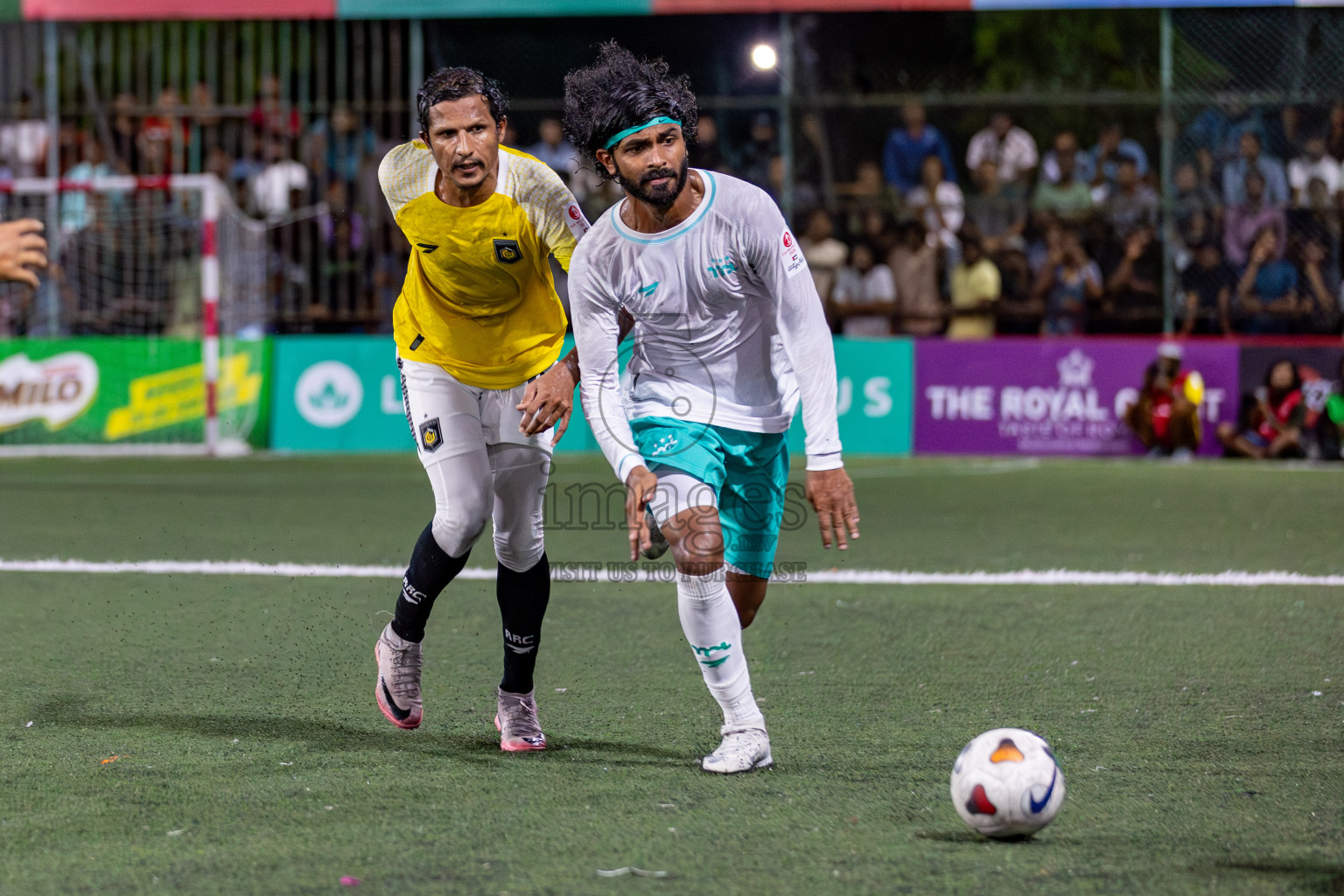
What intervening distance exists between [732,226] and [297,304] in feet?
39.7

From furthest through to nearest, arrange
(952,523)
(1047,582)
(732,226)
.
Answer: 1. (952,523)
2. (1047,582)
3. (732,226)

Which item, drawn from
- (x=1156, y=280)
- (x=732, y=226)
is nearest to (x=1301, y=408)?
(x=1156, y=280)

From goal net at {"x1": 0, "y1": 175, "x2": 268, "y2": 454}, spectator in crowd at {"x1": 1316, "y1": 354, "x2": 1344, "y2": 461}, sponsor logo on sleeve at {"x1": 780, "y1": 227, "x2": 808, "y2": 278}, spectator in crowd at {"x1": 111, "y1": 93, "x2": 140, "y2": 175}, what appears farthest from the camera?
spectator in crowd at {"x1": 111, "y1": 93, "x2": 140, "y2": 175}

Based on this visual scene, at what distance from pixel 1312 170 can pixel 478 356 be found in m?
12.1

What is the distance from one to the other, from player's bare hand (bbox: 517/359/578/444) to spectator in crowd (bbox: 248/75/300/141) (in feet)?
40.1

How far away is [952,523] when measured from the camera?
9.73m

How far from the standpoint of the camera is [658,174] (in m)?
4.15

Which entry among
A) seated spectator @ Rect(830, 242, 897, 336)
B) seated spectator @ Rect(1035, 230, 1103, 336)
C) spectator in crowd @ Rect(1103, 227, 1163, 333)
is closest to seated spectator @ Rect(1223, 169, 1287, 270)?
spectator in crowd @ Rect(1103, 227, 1163, 333)

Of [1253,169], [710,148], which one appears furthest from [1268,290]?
[710,148]

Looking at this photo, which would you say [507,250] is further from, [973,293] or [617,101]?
[973,293]

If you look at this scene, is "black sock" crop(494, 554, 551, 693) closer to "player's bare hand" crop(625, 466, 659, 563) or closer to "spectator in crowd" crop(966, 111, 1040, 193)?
"player's bare hand" crop(625, 466, 659, 563)

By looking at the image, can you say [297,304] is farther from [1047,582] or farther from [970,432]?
Answer: [1047,582]

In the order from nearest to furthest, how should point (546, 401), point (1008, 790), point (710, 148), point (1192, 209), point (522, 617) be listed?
1. point (1008, 790)
2. point (546, 401)
3. point (522, 617)
4. point (1192, 209)
5. point (710, 148)

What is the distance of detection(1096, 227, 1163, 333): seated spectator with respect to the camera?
48.5 ft
